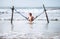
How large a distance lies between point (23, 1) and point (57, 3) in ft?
16.0

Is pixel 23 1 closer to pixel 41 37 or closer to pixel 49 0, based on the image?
pixel 49 0

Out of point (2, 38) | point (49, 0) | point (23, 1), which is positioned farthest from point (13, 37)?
point (23, 1)

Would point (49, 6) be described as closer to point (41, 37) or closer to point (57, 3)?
point (57, 3)


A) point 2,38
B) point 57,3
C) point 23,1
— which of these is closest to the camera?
point 2,38

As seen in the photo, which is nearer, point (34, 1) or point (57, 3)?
point (57, 3)

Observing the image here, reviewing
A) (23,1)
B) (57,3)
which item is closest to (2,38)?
(57,3)

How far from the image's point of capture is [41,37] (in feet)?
18.5

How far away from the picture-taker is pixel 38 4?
22.4m

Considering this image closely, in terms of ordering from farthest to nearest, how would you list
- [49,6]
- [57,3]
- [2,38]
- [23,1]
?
1. [23,1]
2. [49,6]
3. [57,3]
4. [2,38]

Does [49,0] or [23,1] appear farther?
[23,1]

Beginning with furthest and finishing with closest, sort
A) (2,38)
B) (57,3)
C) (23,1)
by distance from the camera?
(23,1) < (57,3) < (2,38)

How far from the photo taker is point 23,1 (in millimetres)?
23734

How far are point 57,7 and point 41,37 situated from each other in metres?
15.0

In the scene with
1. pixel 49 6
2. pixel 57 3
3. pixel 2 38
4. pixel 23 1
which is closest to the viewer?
pixel 2 38
